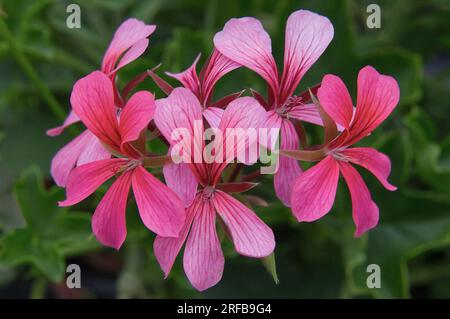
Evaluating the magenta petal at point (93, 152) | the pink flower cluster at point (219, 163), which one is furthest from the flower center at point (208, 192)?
the magenta petal at point (93, 152)

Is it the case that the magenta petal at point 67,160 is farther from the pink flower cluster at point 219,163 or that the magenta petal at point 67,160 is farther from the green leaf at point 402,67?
the green leaf at point 402,67

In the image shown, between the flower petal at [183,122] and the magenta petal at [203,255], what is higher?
the flower petal at [183,122]

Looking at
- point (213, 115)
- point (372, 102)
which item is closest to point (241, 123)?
point (213, 115)

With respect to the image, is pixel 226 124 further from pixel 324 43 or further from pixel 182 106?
pixel 324 43

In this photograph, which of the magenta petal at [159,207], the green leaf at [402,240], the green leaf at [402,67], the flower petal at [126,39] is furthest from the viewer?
the green leaf at [402,67]

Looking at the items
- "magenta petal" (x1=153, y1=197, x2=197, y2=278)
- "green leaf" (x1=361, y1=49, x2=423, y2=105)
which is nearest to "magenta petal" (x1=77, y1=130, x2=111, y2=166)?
"magenta petal" (x1=153, y1=197, x2=197, y2=278)

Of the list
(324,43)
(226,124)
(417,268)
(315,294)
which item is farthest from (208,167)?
(417,268)

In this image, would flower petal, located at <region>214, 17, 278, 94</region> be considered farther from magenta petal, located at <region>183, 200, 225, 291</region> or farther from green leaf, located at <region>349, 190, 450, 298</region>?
green leaf, located at <region>349, 190, 450, 298</region>
